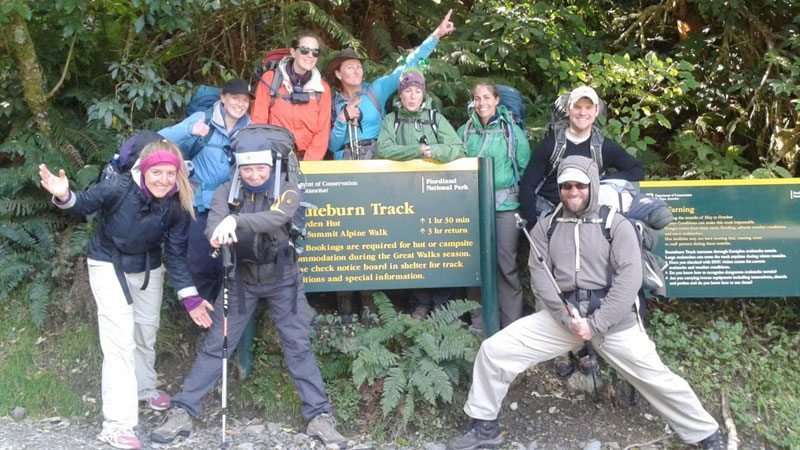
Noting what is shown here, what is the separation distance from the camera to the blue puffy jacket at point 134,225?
5.37m

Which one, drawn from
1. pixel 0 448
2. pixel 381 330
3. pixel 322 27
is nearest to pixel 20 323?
pixel 0 448

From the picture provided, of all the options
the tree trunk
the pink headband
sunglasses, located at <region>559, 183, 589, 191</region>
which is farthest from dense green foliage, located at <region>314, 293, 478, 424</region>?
the tree trunk

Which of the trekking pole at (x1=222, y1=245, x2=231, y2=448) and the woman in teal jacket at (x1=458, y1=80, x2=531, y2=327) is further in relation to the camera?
the woman in teal jacket at (x1=458, y1=80, x2=531, y2=327)

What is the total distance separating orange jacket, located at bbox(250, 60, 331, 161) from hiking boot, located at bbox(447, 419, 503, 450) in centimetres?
275

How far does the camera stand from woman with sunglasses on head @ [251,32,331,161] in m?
6.54

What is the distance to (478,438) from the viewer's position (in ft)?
18.7

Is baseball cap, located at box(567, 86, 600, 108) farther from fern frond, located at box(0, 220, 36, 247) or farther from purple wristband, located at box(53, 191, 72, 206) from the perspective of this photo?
fern frond, located at box(0, 220, 36, 247)

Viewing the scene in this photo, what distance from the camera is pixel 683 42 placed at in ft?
29.8

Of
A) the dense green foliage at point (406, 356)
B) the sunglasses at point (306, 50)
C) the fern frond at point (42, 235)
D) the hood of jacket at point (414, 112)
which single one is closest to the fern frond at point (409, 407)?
the dense green foliage at point (406, 356)

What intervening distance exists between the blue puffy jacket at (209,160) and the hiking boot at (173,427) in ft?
5.59

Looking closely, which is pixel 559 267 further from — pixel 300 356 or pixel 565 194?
Result: pixel 300 356

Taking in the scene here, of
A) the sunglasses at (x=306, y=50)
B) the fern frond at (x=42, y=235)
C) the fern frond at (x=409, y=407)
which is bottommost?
the fern frond at (x=409, y=407)

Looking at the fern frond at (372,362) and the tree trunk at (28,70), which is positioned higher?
the tree trunk at (28,70)

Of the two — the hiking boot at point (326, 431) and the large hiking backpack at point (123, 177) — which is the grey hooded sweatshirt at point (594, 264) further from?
the large hiking backpack at point (123, 177)
